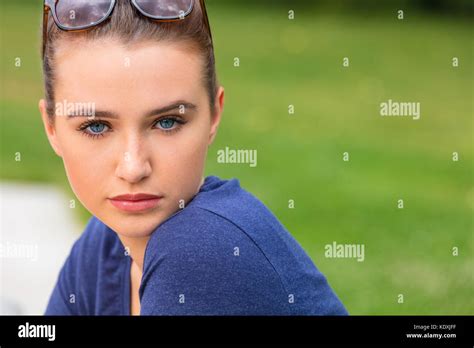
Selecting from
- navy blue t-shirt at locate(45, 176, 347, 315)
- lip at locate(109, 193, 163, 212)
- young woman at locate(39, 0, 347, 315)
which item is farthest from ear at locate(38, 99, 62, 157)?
navy blue t-shirt at locate(45, 176, 347, 315)

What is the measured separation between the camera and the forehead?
200cm

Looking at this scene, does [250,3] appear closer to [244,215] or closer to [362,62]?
[362,62]

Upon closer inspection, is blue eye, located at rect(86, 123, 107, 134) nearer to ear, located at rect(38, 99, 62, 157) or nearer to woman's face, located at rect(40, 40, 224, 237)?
woman's face, located at rect(40, 40, 224, 237)

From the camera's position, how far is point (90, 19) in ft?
6.64

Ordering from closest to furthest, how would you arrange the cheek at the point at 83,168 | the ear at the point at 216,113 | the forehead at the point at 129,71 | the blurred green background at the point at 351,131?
the forehead at the point at 129,71 → the cheek at the point at 83,168 → the ear at the point at 216,113 → the blurred green background at the point at 351,131

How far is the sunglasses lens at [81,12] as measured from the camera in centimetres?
202

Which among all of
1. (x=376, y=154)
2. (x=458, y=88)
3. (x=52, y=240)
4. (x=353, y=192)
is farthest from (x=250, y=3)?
(x=52, y=240)

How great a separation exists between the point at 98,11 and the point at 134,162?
40cm

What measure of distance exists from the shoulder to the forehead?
1.12 feet

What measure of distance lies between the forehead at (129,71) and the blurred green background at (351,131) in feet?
1.32

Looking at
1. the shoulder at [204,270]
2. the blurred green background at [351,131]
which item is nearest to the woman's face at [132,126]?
the shoulder at [204,270]

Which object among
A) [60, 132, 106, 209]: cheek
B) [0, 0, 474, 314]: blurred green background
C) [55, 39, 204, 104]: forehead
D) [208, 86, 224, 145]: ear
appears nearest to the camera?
[55, 39, 204, 104]: forehead

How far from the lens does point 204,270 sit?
2010 millimetres

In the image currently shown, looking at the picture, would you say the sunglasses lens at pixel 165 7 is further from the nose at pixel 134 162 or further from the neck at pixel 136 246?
the neck at pixel 136 246
